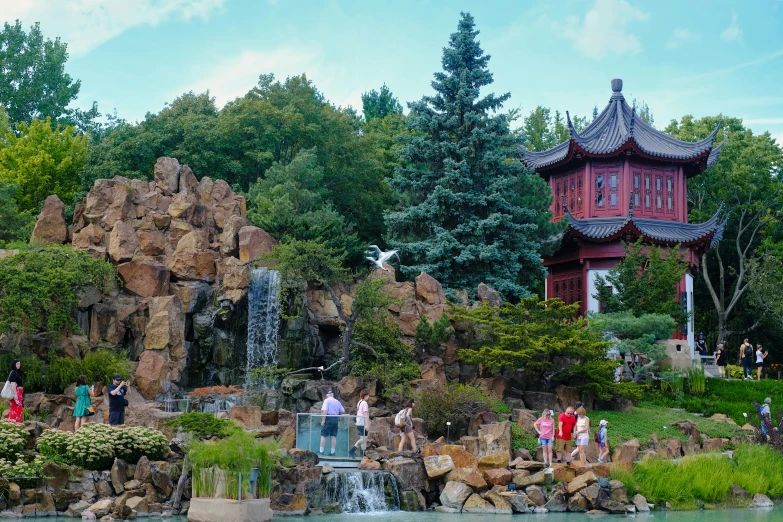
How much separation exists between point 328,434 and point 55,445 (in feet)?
17.3

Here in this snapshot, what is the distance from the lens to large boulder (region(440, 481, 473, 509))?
18.7 metres

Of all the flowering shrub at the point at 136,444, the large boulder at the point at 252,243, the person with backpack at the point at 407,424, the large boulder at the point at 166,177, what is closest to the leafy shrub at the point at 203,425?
the flowering shrub at the point at 136,444

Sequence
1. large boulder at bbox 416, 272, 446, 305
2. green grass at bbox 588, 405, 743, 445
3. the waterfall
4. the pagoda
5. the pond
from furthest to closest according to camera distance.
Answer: the pagoda, large boulder at bbox 416, 272, 446, 305, the waterfall, green grass at bbox 588, 405, 743, 445, the pond

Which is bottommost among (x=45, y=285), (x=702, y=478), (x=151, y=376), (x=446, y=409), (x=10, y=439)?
(x=702, y=478)

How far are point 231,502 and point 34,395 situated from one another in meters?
7.98

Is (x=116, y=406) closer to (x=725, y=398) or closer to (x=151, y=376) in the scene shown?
(x=151, y=376)

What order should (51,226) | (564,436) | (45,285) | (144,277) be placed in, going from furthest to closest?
(51,226) < (144,277) < (45,285) < (564,436)

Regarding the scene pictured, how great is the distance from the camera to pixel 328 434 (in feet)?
65.3

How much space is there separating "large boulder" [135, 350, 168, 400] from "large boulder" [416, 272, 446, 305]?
7.70m

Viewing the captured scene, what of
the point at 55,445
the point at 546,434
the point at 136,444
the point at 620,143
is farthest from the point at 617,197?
the point at 55,445

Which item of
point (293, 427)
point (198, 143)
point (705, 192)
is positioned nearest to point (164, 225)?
point (198, 143)

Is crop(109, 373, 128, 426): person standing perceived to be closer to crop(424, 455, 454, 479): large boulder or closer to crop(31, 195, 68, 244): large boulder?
crop(424, 455, 454, 479): large boulder

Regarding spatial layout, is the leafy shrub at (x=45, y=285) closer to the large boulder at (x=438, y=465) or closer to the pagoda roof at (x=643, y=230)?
the large boulder at (x=438, y=465)

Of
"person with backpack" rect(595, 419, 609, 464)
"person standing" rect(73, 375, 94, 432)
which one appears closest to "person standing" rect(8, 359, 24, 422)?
"person standing" rect(73, 375, 94, 432)
